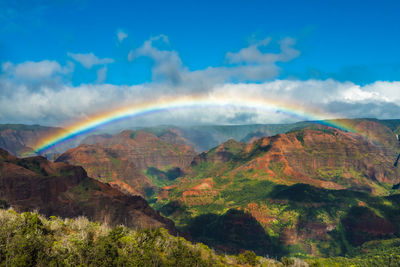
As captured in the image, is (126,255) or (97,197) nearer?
(126,255)

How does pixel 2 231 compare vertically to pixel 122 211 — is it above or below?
above

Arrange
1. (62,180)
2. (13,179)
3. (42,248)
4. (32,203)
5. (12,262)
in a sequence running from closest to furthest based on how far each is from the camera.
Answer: (12,262) < (42,248) < (32,203) < (13,179) < (62,180)

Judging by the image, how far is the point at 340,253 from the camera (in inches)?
7790

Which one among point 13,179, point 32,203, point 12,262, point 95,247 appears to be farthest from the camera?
point 13,179

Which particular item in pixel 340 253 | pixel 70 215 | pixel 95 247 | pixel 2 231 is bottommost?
pixel 340 253

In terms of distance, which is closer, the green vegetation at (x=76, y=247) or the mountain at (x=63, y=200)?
the green vegetation at (x=76, y=247)

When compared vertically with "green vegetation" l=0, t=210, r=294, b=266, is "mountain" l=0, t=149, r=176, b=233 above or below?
below

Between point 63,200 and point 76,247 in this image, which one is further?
point 63,200

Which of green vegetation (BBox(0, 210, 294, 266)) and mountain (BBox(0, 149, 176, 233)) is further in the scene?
mountain (BBox(0, 149, 176, 233))

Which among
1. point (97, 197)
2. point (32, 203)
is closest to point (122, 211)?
point (97, 197)

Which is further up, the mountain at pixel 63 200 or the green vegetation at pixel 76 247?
the green vegetation at pixel 76 247

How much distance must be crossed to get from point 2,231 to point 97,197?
4897 inches

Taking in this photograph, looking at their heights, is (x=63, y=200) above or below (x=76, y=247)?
below

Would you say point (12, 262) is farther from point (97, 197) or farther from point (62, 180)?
point (62, 180)
